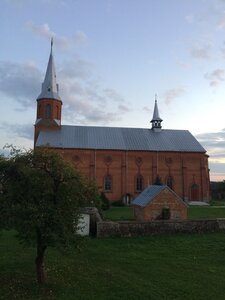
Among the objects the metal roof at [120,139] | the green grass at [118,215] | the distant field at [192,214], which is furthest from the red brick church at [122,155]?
the distant field at [192,214]

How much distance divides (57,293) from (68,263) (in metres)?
3.94

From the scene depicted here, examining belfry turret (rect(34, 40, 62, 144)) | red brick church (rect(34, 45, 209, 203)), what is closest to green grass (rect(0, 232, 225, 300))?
red brick church (rect(34, 45, 209, 203))

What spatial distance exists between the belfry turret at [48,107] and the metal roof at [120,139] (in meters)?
1.30

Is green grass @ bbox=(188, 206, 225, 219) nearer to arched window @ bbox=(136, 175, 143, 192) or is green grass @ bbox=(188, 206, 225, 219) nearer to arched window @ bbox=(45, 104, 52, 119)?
arched window @ bbox=(136, 175, 143, 192)

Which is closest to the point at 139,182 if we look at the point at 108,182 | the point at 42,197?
the point at 108,182

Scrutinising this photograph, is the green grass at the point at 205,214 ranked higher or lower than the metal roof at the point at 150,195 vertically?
lower

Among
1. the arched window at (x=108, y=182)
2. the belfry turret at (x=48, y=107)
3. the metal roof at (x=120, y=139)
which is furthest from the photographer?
the belfry turret at (x=48, y=107)

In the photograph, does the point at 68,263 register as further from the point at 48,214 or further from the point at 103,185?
the point at 103,185

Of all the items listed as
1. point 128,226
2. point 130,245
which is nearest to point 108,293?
point 130,245

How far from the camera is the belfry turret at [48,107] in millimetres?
51312

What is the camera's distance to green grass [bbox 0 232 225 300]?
1138cm

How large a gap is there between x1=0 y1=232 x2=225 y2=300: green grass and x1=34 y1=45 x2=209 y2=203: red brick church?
2912 centimetres

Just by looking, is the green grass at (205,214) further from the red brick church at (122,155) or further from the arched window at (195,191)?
the arched window at (195,191)

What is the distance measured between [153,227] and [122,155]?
2837 centimetres
